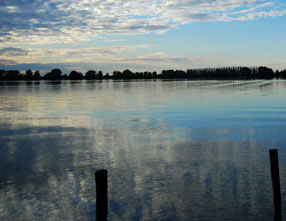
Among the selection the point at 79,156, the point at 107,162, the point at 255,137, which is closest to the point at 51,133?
the point at 79,156

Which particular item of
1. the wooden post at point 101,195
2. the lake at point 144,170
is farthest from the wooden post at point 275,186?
the wooden post at point 101,195

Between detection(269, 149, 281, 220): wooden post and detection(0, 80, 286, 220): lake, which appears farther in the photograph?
detection(0, 80, 286, 220): lake

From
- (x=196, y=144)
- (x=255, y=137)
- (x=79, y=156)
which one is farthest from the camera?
(x=255, y=137)

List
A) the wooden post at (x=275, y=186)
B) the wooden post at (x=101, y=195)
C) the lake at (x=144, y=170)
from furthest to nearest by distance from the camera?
the lake at (x=144, y=170), the wooden post at (x=275, y=186), the wooden post at (x=101, y=195)

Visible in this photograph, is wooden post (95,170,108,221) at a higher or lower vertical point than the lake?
higher

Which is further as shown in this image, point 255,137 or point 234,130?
point 234,130

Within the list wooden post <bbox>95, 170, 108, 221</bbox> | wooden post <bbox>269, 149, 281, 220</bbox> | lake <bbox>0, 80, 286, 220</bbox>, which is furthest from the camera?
lake <bbox>0, 80, 286, 220</bbox>

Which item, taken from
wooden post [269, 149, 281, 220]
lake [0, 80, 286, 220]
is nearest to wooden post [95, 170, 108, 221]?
lake [0, 80, 286, 220]

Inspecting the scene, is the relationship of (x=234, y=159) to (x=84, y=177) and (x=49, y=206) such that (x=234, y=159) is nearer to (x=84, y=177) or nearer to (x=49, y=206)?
(x=84, y=177)

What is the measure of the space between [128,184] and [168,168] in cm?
195

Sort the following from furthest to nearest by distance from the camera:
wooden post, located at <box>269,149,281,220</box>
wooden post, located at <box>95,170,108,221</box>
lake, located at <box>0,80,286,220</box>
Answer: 1. lake, located at <box>0,80,286,220</box>
2. wooden post, located at <box>269,149,281,220</box>
3. wooden post, located at <box>95,170,108,221</box>

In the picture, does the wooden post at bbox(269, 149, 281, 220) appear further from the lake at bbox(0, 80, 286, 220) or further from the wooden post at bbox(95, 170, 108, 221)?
the wooden post at bbox(95, 170, 108, 221)

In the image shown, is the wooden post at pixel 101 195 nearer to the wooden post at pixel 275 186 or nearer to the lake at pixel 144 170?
the lake at pixel 144 170

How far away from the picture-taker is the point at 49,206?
7.87 metres
